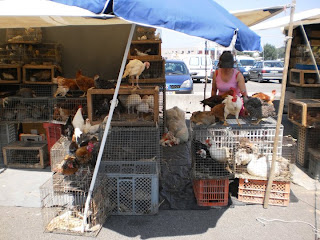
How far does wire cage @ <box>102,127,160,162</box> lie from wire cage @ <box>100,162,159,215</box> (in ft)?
0.55

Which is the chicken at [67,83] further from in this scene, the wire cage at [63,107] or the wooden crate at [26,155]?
the wooden crate at [26,155]

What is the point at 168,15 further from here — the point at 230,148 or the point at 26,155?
the point at 26,155

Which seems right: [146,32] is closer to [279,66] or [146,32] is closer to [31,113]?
[31,113]

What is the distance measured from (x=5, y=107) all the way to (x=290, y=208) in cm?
469

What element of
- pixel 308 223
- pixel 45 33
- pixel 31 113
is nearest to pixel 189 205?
pixel 308 223


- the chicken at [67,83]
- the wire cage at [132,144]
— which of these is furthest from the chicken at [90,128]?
the chicken at [67,83]

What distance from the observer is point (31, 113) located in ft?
17.0

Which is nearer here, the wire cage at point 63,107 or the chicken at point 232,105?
the chicken at point 232,105

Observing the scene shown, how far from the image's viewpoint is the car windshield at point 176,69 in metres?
10.6

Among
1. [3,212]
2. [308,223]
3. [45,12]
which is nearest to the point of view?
[45,12]

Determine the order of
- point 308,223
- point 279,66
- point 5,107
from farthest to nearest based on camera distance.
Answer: point 279,66 < point 5,107 < point 308,223

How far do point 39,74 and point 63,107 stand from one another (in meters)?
1.05

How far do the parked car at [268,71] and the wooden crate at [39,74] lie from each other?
17091 millimetres

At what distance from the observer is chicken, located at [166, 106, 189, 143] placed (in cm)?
621
